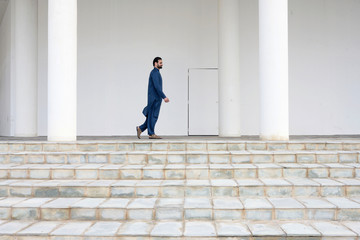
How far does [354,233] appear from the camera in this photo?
343 centimetres

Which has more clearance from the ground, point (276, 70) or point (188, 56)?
point (188, 56)

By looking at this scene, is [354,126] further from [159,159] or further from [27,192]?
[27,192]

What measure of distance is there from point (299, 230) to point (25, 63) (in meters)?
9.00

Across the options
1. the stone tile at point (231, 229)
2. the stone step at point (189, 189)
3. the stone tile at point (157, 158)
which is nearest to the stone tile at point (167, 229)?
the stone tile at point (231, 229)

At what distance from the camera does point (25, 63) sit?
9.41 meters

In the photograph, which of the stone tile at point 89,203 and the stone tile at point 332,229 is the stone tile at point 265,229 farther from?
the stone tile at point 89,203

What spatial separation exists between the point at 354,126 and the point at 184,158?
24.7 ft

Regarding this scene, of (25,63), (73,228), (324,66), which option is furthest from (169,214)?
(324,66)

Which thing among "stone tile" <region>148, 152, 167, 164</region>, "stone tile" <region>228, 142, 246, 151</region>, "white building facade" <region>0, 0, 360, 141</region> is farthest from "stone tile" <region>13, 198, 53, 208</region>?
"white building facade" <region>0, 0, 360, 141</region>

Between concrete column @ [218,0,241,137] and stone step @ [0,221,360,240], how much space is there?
5.36m

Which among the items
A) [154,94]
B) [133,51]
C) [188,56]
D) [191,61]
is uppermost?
[133,51]

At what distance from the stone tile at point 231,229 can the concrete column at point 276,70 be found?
10.2 feet

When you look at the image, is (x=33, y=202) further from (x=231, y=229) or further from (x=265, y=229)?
(x=265, y=229)

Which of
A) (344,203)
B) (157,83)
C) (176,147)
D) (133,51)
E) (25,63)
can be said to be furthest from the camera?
(133,51)
